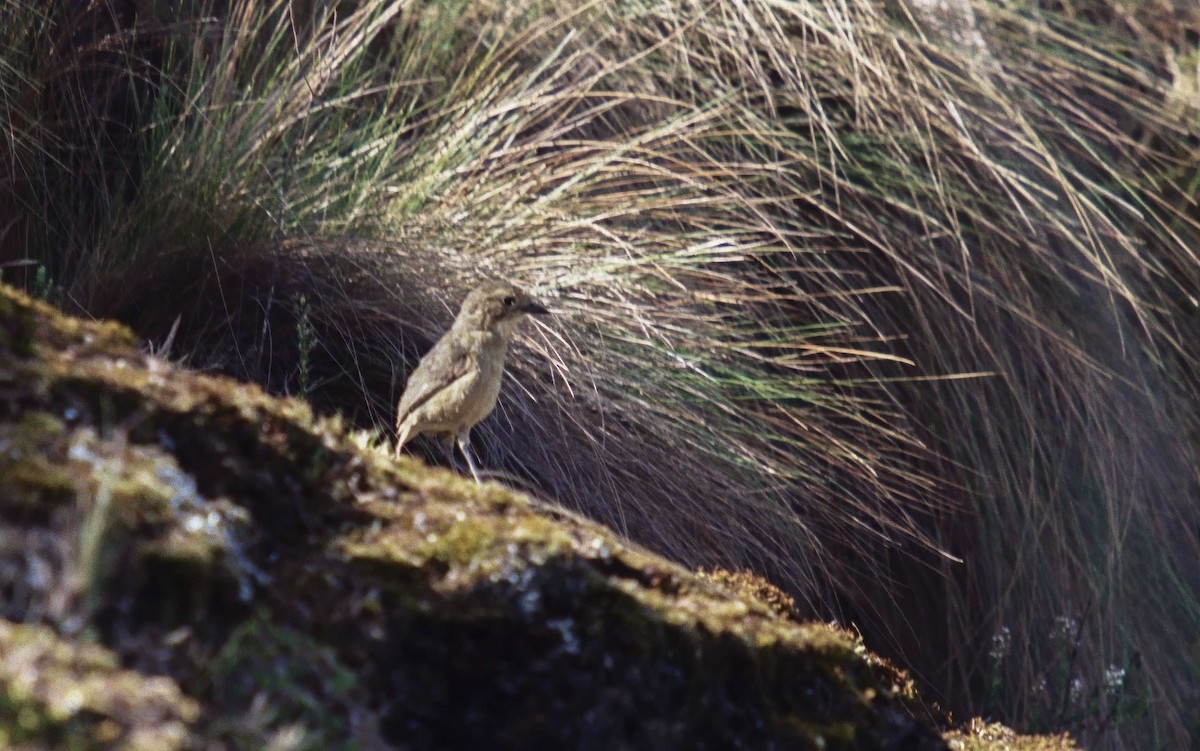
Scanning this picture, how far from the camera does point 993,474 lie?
4031mm

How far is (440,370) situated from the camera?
8.98ft

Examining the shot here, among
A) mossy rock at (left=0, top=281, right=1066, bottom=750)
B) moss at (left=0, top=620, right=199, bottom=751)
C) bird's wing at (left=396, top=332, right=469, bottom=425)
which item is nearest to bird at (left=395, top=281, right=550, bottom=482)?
bird's wing at (left=396, top=332, right=469, bottom=425)

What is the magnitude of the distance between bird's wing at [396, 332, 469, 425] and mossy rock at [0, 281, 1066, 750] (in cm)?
77

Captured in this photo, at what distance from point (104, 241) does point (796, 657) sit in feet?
7.73

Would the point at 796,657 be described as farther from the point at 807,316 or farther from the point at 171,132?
the point at 171,132

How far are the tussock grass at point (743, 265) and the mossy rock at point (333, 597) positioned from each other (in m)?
1.52

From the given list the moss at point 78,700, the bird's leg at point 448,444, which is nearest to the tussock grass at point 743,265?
the bird's leg at point 448,444

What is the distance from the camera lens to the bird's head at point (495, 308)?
2.80m

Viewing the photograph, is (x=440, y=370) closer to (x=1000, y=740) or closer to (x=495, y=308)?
(x=495, y=308)

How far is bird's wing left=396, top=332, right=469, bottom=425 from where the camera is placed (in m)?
2.72

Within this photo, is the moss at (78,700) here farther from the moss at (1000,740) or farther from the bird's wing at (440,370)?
the bird's wing at (440,370)

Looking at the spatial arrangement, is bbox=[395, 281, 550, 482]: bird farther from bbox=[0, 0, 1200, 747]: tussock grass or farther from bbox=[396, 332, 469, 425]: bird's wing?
bbox=[0, 0, 1200, 747]: tussock grass

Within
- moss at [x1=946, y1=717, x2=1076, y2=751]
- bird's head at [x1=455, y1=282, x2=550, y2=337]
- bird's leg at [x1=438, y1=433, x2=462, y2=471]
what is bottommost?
bird's leg at [x1=438, y1=433, x2=462, y2=471]

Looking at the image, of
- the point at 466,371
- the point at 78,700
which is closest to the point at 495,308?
the point at 466,371
